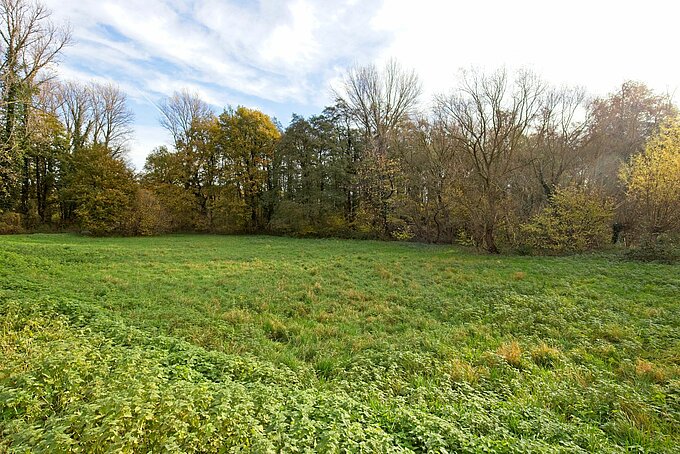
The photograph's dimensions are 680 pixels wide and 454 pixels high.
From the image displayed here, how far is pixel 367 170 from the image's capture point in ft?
81.4

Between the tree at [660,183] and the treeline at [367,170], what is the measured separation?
0.05 meters

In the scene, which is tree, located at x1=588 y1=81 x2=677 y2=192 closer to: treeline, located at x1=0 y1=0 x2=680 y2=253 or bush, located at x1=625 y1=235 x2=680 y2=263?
treeline, located at x1=0 y1=0 x2=680 y2=253

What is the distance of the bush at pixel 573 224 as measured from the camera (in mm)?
15570

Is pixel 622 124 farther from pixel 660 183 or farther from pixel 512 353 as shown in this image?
pixel 512 353

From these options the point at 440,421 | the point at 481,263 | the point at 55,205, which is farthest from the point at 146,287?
the point at 55,205

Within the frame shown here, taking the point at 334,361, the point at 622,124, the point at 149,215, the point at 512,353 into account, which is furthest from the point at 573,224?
the point at 149,215

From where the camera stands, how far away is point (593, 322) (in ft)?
21.5

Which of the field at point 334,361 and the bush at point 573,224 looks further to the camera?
the bush at point 573,224

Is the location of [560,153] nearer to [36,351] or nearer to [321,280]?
[321,280]

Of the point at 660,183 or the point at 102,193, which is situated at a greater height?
the point at 660,183

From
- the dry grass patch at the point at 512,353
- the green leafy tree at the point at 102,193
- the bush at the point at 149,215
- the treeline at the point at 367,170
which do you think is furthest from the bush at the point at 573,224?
the green leafy tree at the point at 102,193

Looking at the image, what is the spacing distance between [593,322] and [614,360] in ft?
5.59

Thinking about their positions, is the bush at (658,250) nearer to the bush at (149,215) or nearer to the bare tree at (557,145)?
the bare tree at (557,145)

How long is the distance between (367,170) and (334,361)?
20.9m
